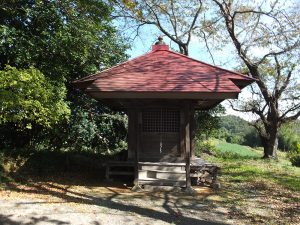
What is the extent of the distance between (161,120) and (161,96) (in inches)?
62.8

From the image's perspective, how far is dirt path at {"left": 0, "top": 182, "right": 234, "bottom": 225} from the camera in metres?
7.06

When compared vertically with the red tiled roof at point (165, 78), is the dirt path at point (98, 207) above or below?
below

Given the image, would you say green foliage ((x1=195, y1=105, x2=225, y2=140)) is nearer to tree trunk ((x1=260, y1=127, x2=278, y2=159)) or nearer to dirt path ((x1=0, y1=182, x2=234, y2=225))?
tree trunk ((x1=260, y1=127, x2=278, y2=159))

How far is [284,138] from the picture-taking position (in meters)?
67.1

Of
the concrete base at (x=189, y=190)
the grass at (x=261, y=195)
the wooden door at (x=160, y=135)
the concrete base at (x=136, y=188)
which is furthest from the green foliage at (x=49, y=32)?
the grass at (x=261, y=195)

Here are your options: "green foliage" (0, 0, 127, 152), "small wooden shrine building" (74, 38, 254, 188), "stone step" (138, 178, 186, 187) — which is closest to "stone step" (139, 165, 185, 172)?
"small wooden shrine building" (74, 38, 254, 188)

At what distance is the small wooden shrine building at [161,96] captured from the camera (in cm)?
989

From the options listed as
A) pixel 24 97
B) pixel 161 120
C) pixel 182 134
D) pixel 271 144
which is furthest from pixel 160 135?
pixel 271 144

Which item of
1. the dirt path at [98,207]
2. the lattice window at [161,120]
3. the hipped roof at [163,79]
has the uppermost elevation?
the hipped roof at [163,79]

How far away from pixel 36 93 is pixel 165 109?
13.5ft

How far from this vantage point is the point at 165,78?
1044cm

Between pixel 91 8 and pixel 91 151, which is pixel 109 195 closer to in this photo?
pixel 91 8

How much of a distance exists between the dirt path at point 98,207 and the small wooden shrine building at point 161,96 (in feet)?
3.20

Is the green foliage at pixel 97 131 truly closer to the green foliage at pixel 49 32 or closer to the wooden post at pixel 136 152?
the green foliage at pixel 49 32
